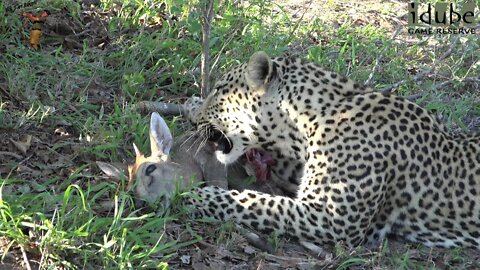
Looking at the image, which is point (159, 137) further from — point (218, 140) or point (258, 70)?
point (258, 70)

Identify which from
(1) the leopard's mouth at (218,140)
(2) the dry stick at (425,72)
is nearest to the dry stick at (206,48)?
(1) the leopard's mouth at (218,140)

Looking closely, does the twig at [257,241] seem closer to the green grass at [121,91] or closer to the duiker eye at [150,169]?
the green grass at [121,91]

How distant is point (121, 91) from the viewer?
7383mm

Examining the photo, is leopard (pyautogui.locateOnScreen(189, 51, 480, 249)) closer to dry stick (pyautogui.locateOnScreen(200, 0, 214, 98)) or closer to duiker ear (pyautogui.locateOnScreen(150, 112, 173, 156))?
duiker ear (pyautogui.locateOnScreen(150, 112, 173, 156))

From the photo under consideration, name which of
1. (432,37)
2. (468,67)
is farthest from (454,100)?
(432,37)

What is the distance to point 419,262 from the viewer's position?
19.0 feet

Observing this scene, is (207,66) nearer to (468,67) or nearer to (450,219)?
(450,219)

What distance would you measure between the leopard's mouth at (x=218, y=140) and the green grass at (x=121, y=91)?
1.54ft

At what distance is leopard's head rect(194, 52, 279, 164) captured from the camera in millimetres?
6027

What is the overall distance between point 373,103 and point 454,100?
2.40 meters

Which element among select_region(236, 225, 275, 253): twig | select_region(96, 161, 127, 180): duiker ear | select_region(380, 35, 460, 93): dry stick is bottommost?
select_region(236, 225, 275, 253): twig

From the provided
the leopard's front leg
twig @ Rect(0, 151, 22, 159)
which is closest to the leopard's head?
the leopard's front leg

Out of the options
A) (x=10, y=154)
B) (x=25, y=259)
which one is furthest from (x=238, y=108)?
(x=25, y=259)

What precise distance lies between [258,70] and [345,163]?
3.04ft
